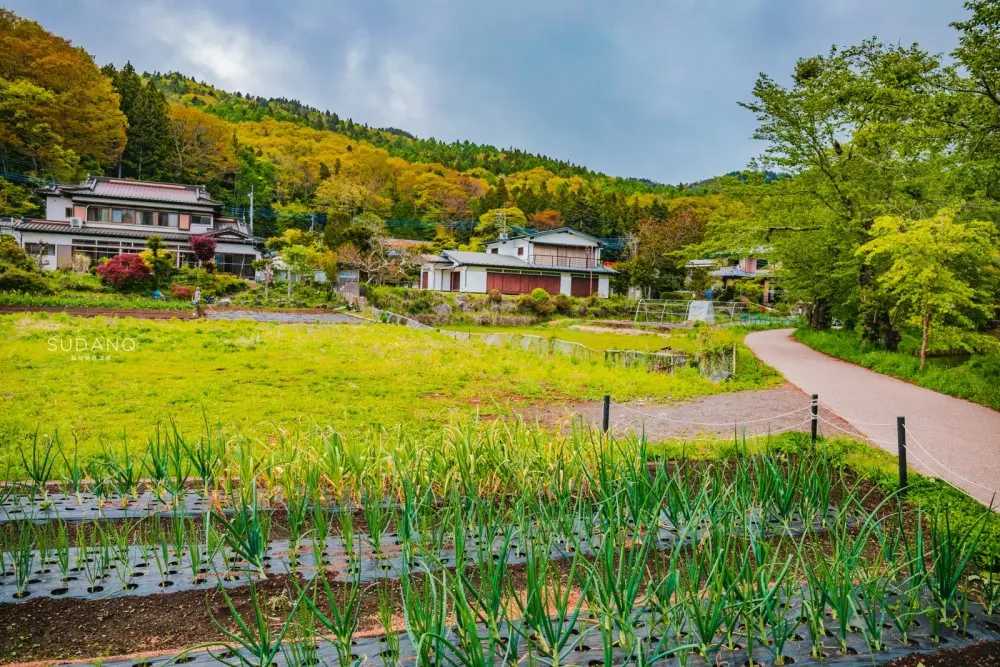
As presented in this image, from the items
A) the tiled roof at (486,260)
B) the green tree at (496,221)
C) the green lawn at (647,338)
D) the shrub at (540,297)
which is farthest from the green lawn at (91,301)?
the green tree at (496,221)

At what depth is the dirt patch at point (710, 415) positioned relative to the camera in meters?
6.73

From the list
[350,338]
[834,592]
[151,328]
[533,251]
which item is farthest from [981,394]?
[533,251]

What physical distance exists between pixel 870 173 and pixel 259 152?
44.5 m

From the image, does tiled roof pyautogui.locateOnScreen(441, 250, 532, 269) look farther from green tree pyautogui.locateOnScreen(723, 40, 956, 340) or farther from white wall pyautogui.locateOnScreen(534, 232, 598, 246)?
green tree pyautogui.locateOnScreen(723, 40, 956, 340)

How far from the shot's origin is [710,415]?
7.84m

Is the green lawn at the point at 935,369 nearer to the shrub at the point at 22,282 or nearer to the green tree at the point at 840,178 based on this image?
the green tree at the point at 840,178

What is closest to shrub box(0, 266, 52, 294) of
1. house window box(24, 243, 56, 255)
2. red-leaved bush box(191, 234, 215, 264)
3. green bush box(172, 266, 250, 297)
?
Result: green bush box(172, 266, 250, 297)

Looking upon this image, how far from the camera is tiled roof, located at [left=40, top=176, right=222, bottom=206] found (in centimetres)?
2931

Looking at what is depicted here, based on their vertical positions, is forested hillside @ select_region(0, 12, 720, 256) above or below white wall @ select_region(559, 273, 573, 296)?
above

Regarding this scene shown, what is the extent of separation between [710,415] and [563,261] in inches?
1134

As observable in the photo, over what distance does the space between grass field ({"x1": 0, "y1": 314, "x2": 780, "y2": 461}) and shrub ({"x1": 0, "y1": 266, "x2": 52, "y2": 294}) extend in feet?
19.7

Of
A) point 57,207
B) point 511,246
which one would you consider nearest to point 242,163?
point 57,207

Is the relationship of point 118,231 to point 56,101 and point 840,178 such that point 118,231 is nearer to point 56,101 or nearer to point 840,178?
point 56,101

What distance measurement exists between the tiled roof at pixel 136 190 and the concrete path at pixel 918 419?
29984 mm
